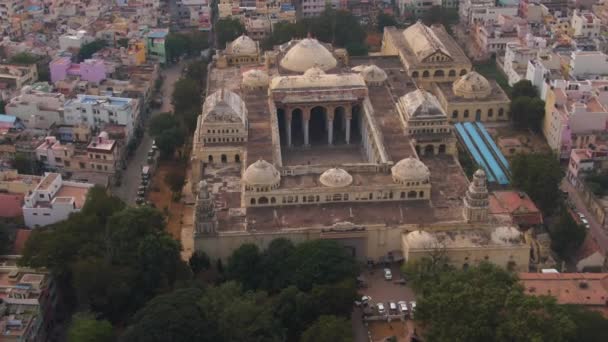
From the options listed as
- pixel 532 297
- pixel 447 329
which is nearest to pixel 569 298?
pixel 532 297

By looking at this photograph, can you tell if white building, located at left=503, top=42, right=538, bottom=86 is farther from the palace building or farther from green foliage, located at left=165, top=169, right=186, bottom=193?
green foliage, located at left=165, top=169, right=186, bottom=193

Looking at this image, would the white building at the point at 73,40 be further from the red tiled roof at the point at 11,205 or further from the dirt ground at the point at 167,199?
the red tiled roof at the point at 11,205

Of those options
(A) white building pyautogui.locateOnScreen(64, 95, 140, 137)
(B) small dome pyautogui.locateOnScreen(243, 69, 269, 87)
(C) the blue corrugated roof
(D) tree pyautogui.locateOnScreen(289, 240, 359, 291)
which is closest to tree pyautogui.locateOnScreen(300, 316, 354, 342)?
(D) tree pyautogui.locateOnScreen(289, 240, 359, 291)

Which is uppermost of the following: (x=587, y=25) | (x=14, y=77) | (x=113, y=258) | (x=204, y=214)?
(x=587, y=25)

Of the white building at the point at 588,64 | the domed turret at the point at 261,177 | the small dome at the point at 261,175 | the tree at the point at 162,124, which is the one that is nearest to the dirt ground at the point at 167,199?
the tree at the point at 162,124

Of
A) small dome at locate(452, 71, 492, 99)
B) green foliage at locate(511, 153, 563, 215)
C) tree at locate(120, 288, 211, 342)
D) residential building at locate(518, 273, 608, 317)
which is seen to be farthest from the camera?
small dome at locate(452, 71, 492, 99)

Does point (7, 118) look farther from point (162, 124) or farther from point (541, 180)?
point (541, 180)

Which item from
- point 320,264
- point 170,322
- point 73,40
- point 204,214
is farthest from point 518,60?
point 170,322
